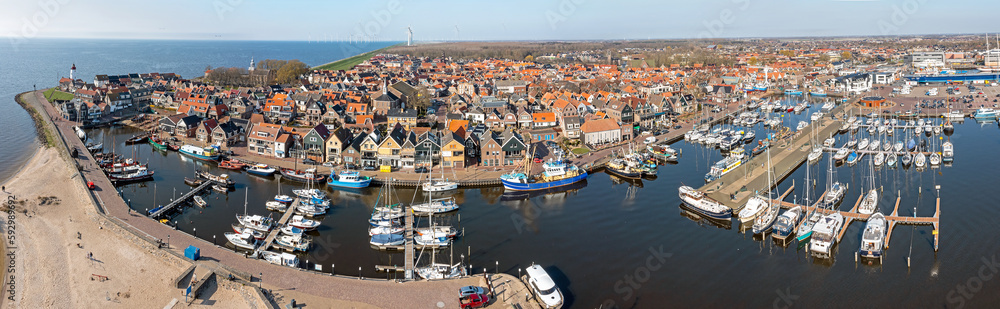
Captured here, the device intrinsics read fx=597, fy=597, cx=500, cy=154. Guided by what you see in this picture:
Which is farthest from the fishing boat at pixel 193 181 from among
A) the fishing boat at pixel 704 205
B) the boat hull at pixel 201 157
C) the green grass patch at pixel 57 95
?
the green grass patch at pixel 57 95

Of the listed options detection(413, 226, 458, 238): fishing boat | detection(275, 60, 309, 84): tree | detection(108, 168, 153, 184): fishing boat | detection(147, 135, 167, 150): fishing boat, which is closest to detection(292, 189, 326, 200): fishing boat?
detection(413, 226, 458, 238): fishing boat

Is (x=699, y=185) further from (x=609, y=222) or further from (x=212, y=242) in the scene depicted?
(x=212, y=242)

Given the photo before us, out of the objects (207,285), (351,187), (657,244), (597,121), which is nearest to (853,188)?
(657,244)

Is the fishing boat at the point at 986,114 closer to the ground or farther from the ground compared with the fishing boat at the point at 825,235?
farther from the ground

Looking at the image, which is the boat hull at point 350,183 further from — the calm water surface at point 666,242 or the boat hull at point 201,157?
the boat hull at point 201,157

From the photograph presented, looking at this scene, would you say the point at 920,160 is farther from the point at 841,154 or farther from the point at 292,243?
the point at 292,243

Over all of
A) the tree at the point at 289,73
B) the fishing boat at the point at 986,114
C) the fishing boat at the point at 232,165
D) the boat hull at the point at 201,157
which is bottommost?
the fishing boat at the point at 232,165
